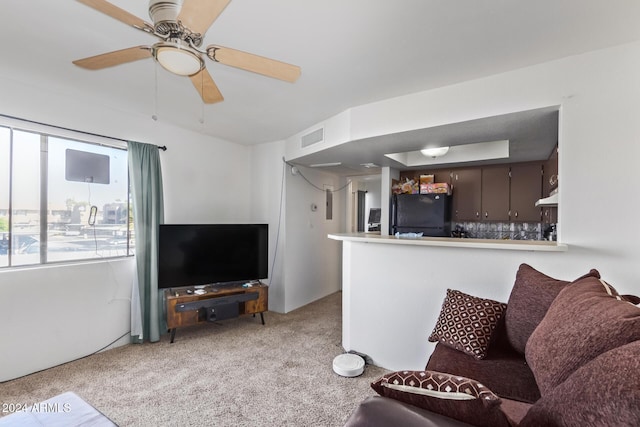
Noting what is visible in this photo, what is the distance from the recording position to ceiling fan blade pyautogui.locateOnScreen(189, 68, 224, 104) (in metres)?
1.72

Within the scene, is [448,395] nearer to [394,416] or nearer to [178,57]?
[394,416]

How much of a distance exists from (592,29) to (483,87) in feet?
2.14

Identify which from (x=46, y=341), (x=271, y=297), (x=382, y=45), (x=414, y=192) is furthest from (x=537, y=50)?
(x=46, y=341)

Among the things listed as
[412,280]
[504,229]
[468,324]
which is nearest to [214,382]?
[412,280]

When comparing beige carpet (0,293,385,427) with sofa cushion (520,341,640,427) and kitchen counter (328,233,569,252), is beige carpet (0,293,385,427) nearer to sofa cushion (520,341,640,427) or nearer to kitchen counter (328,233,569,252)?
kitchen counter (328,233,569,252)

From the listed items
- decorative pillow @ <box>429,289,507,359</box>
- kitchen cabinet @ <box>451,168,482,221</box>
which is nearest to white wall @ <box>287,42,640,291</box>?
decorative pillow @ <box>429,289,507,359</box>

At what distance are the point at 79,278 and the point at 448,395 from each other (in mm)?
3263

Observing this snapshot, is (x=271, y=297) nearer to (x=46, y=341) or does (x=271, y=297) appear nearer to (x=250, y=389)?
(x=250, y=389)

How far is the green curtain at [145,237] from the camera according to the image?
3.07 metres

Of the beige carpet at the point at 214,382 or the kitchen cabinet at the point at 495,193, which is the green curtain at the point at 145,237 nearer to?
the beige carpet at the point at 214,382

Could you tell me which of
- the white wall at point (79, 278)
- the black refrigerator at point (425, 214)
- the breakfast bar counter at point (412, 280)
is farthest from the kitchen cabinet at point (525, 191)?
the white wall at point (79, 278)

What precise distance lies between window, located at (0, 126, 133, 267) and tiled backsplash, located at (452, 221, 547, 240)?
14.9ft

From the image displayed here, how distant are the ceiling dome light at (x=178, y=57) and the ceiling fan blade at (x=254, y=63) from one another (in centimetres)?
10

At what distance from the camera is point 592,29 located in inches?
66.1
